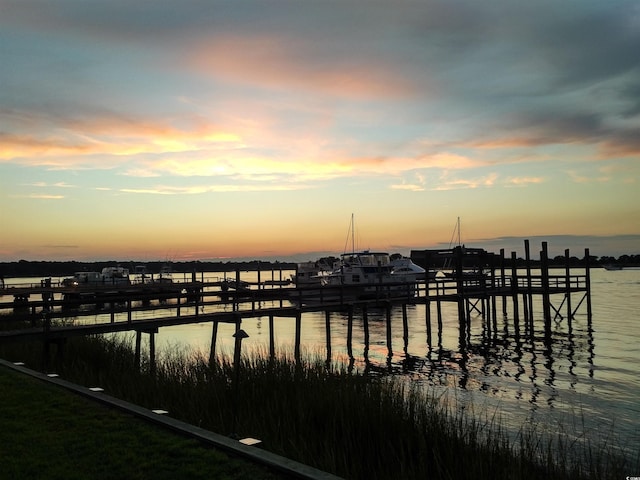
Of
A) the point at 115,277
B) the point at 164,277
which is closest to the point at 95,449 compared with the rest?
the point at 115,277

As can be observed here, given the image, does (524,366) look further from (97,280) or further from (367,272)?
(97,280)

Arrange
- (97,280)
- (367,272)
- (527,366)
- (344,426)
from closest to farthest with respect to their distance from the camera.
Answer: (344,426) → (527,366) → (367,272) → (97,280)

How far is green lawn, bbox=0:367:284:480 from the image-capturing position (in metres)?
6.15

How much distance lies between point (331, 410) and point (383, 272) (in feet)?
163

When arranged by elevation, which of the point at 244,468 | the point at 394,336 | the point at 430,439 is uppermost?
the point at 244,468

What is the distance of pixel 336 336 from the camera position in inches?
1459

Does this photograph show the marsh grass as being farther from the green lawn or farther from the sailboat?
the sailboat

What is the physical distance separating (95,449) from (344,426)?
12.9ft

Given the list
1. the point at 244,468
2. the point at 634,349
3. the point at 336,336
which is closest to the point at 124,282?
the point at 336,336

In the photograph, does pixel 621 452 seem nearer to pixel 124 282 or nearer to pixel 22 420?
pixel 22 420

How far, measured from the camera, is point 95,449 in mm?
6879

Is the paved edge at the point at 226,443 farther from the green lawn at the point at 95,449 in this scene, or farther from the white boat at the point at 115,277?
the white boat at the point at 115,277

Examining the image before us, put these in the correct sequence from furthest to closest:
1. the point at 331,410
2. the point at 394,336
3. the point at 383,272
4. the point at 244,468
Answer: the point at 383,272, the point at 394,336, the point at 331,410, the point at 244,468

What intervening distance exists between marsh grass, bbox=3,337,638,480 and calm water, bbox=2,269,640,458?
2629 millimetres
